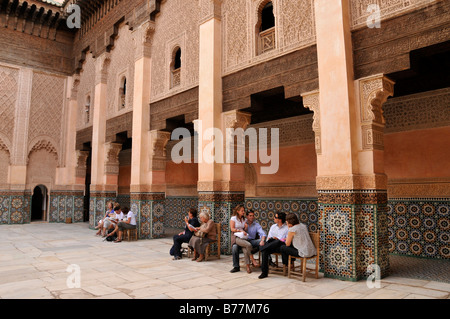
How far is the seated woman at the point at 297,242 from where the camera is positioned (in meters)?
4.16

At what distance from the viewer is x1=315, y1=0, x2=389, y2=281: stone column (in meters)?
4.11

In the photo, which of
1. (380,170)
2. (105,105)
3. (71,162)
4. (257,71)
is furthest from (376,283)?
(71,162)

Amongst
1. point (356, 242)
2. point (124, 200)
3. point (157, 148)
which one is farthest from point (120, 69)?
point (356, 242)

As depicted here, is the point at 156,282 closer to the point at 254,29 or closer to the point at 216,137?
the point at 216,137

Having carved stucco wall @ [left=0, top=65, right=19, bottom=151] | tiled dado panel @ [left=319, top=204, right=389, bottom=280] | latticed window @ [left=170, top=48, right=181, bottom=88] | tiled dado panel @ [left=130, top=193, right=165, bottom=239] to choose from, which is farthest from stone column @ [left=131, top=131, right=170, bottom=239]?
carved stucco wall @ [left=0, top=65, right=19, bottom=151]

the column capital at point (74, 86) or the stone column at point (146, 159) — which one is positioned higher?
the column capital at point (74, 86)

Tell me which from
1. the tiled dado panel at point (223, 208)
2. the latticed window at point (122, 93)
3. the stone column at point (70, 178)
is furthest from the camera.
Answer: the stone column at point (70, 178)

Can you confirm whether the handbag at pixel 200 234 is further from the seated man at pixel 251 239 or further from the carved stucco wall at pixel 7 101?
the carved stucco wall at pixel 7 101

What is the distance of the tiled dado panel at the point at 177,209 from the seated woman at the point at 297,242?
20.9 ft

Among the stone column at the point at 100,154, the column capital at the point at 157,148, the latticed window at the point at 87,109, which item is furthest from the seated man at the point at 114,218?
the latticed window at the point at 87,109
